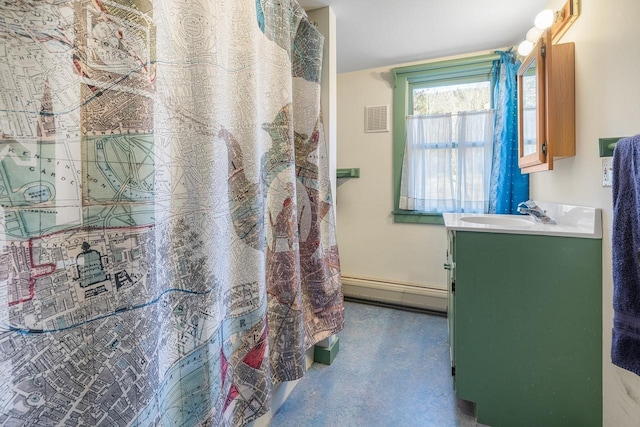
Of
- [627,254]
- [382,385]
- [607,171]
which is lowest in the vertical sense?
[382,385]

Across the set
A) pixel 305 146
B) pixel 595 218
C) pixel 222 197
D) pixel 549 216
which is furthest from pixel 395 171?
pixel 222 197

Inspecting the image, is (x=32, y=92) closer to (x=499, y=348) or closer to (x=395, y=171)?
(x=499, y=348)

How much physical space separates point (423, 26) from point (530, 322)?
1.95m

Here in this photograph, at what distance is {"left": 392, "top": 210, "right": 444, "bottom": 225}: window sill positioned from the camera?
2.56 metres

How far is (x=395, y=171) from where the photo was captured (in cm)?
270

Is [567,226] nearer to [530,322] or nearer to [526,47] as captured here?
[530,322]

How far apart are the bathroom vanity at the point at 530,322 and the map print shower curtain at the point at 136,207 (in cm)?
96

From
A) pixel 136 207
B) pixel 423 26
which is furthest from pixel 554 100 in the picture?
pixel 136 207

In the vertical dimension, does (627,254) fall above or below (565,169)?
below

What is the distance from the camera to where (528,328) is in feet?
4.24

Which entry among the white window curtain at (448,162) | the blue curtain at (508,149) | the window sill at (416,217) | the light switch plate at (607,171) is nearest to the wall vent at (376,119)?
the white window curtain at (448,162)

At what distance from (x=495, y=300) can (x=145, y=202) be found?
4.76ft

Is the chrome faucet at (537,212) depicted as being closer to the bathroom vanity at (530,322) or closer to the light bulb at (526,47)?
the bathroom vanity at (530,322)

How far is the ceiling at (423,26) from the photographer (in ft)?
5.88
